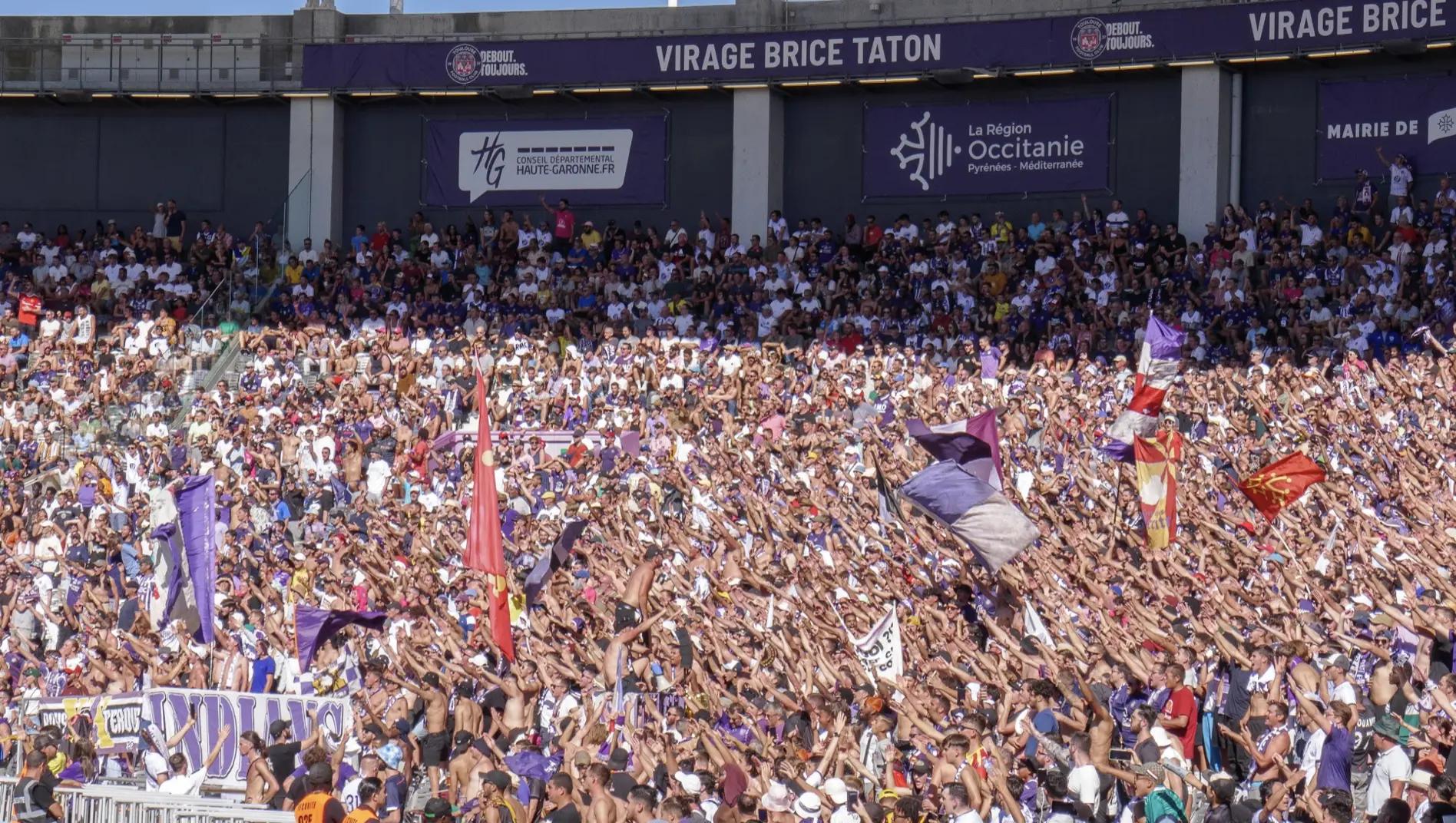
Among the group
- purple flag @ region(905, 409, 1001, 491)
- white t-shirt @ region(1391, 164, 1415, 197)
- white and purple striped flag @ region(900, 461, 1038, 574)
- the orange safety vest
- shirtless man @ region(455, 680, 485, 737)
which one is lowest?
the orange safety vest

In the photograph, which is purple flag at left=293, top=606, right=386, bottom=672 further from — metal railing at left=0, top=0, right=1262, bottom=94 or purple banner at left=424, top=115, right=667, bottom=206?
metal railing at left=0, top=0, right=1262, bottom=94

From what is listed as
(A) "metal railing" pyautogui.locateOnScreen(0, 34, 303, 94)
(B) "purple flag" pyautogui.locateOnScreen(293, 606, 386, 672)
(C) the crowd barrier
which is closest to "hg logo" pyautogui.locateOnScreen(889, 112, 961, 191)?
(A) "metal railing" pyautogui.locateOnScreen(0, 34, 303, 94)

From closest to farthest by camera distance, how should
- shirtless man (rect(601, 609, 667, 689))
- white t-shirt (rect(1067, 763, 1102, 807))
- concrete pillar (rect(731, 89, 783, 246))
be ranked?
white t-shirt (rect(1067, 763, 1102, 807)) < shirtless man (rect(601, 609, 667, 689)) < concrete pillar (rect(731, 89, 783, 246))

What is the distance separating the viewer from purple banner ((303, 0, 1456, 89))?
106ft

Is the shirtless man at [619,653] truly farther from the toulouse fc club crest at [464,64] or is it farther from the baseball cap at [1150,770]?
the toulouse fc club crest at [464,64]

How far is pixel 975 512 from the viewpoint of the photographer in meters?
17.5

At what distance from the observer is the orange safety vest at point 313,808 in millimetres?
12805

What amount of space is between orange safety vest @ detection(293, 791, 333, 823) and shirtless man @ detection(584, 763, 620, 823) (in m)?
1.74

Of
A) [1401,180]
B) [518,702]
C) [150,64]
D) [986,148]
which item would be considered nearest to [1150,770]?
[518,702]

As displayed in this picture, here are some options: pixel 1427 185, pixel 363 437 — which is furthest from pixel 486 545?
pixel 1427 185

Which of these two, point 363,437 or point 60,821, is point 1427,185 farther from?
point 60,821

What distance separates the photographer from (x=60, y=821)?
14.4 meters

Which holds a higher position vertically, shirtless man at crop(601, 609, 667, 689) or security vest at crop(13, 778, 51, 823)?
shirtless man at crop(601, 609, 667, 689)

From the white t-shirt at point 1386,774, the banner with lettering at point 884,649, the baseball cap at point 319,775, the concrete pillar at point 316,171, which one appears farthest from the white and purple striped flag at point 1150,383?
the concrete pillar at point 316,171
